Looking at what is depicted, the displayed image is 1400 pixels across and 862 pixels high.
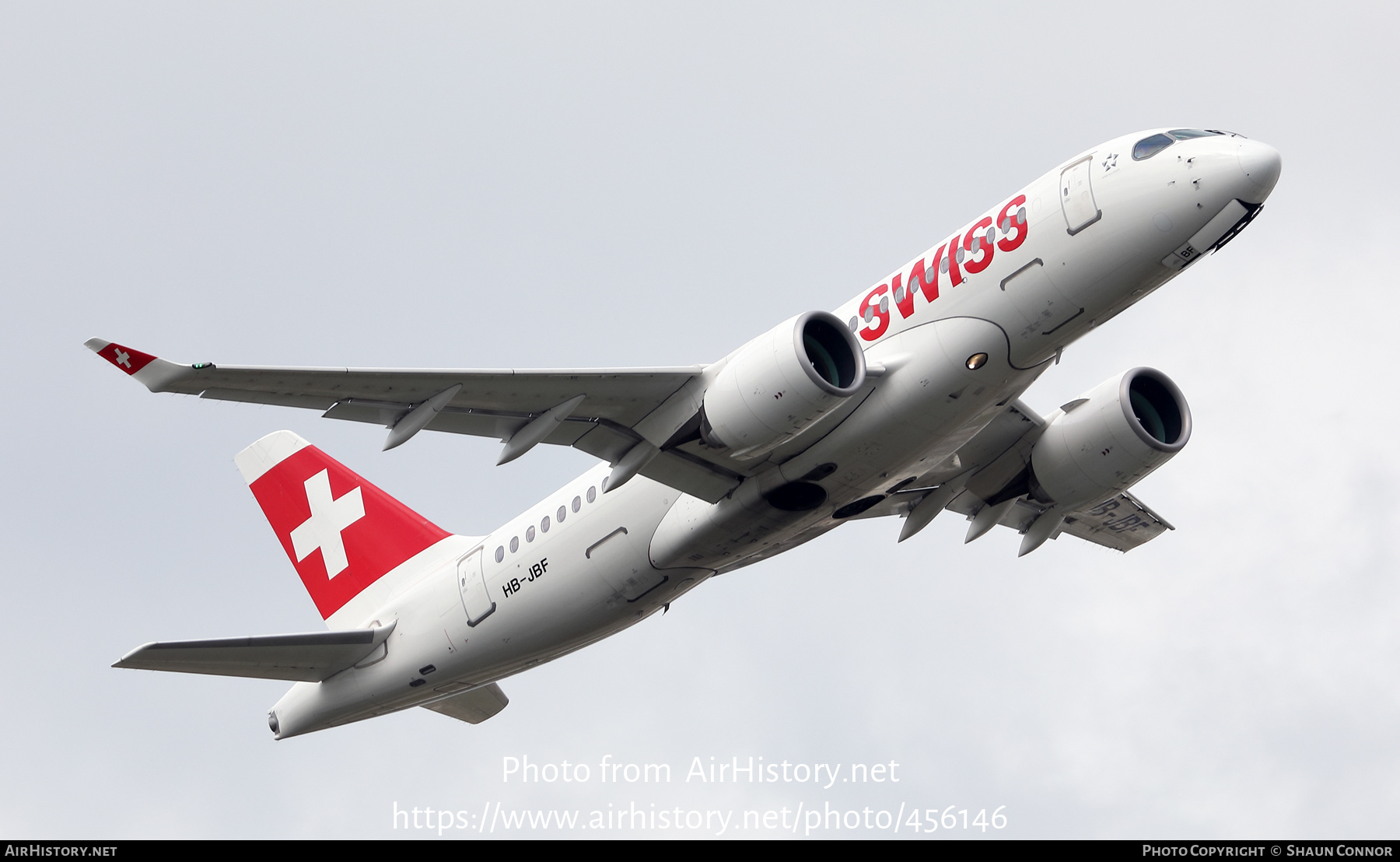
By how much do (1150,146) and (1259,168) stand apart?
1574 millimetres

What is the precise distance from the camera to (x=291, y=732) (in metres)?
26.4

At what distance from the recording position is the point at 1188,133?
20.3m

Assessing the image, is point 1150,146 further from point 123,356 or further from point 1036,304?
point 123,356

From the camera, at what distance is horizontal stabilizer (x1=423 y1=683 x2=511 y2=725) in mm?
28969

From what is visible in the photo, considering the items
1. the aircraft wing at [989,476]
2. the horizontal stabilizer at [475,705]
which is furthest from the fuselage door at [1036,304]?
the horizontal stabilizer at [475,705]

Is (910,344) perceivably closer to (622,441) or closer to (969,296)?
(969,296)

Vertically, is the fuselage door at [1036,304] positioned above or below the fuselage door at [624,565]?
above

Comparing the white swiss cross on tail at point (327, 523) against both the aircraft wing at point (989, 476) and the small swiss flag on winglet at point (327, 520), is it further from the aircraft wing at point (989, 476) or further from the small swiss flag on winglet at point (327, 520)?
the aircraft wing at point (989, 476)

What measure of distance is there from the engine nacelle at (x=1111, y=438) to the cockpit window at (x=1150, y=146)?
17.1ft

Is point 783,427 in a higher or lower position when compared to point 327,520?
lower

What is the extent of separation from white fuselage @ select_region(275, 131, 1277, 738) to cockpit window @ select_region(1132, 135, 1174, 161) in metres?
0.11

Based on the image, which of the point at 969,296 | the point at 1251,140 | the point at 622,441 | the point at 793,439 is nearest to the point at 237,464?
the point at 622,441

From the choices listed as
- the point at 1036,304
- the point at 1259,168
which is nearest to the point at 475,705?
the point at 1036,304

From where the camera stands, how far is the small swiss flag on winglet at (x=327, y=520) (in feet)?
93.6
